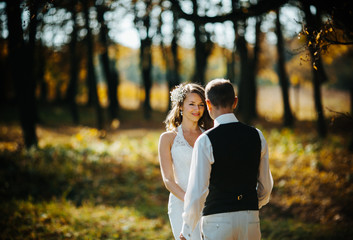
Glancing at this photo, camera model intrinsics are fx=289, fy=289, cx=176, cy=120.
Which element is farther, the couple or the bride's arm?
the bride's arm

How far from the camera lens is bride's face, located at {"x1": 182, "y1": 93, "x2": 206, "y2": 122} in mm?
3756

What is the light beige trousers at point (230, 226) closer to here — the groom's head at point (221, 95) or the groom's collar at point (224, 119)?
the groom's collar at point (224, 119)

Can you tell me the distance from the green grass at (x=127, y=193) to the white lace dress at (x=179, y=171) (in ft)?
8.00

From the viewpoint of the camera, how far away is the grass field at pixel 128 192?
5953mm

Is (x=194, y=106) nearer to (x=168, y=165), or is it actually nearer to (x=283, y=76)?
(x=168, y=165)

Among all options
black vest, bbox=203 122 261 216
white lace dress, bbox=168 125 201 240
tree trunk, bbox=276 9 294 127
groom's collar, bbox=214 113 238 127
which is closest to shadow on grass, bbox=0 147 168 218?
white lace dress, bbox=168 125 201 240

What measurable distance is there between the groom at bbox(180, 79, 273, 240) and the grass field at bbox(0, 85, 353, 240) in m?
2.30

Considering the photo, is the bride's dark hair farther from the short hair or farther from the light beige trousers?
the light beige trousers

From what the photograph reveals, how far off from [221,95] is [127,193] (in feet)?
21.9

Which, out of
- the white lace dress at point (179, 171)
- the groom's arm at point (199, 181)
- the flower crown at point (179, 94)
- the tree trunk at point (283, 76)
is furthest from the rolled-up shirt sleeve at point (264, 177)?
the tree trunk at point (283, 76)

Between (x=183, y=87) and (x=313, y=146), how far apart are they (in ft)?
27.3

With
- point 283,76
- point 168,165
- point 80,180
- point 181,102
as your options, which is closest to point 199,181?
point 168,165

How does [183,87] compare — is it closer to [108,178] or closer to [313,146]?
[108,178]

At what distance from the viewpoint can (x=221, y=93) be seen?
8.78 feet
